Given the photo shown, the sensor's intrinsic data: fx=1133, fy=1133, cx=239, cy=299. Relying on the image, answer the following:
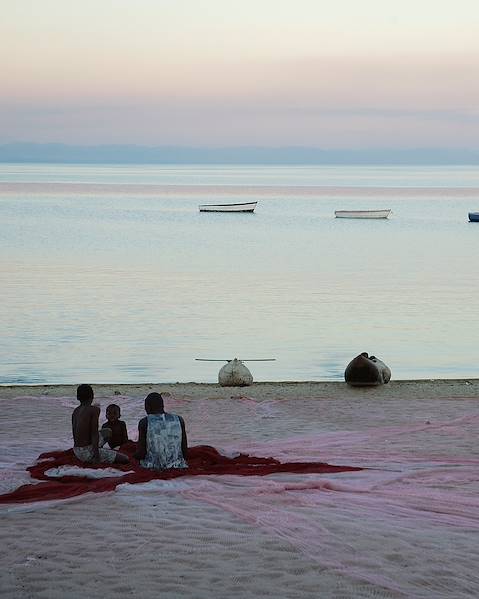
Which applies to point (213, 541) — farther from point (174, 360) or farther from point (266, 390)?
point (174, 360)

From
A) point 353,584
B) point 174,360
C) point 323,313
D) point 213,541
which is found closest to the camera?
point 353,584

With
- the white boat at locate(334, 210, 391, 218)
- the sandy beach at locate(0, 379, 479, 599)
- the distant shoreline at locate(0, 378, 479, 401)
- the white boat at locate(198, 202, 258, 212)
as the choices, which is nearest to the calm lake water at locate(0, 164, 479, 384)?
the distant shoreline at locate(0, 378, 479, 401)

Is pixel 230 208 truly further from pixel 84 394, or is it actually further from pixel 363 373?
pixel 84 394

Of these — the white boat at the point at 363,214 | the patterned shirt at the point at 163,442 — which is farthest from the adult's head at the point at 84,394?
the white boat at the point at 363,214

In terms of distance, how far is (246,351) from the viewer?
23984mm

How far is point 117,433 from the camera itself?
35.6ft

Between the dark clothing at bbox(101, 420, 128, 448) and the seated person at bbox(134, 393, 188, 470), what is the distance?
2.80ft

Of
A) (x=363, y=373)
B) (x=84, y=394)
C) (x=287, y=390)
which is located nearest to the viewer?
(x=84, y=394)

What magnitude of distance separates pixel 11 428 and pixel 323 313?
17710 millimetres

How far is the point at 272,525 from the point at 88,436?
229 centimetres

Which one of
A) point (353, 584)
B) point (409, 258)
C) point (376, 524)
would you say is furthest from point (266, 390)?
point (409, 258)

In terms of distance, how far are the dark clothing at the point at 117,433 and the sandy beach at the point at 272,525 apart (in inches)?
32.0

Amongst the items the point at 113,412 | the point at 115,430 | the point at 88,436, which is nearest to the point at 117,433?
the point at 115,430

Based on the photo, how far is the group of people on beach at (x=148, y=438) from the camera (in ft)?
32.3
